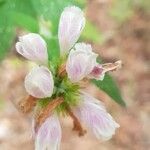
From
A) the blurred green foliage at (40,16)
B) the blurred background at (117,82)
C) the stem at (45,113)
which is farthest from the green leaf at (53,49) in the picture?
the blurred background at (117,82)

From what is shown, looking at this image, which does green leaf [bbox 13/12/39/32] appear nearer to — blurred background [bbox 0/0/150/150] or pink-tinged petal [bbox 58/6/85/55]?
pink-tinged petal [bbox 58/6/85/55]

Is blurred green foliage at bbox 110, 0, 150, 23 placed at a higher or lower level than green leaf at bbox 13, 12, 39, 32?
lower

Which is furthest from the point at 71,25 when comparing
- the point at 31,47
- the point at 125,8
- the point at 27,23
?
the point at 125,8

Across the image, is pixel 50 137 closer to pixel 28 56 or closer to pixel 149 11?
pixel 28 56

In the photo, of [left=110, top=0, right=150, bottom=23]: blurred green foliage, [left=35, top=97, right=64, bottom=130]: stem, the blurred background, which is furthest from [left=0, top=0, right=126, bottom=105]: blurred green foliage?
[left=110, top=0, right=150, bottom=23]: blurred green foliage

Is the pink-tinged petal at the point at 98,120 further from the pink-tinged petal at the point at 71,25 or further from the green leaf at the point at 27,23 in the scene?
the green leaf at the point at 27,23

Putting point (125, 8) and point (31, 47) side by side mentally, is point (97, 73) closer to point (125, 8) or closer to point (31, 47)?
point (31, 47)

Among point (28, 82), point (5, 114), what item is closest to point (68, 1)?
point (28, 82)

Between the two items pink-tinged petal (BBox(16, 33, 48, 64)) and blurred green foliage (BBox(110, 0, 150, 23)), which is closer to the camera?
pink-tinged petal (BBox(16, 33, 48, 64))
